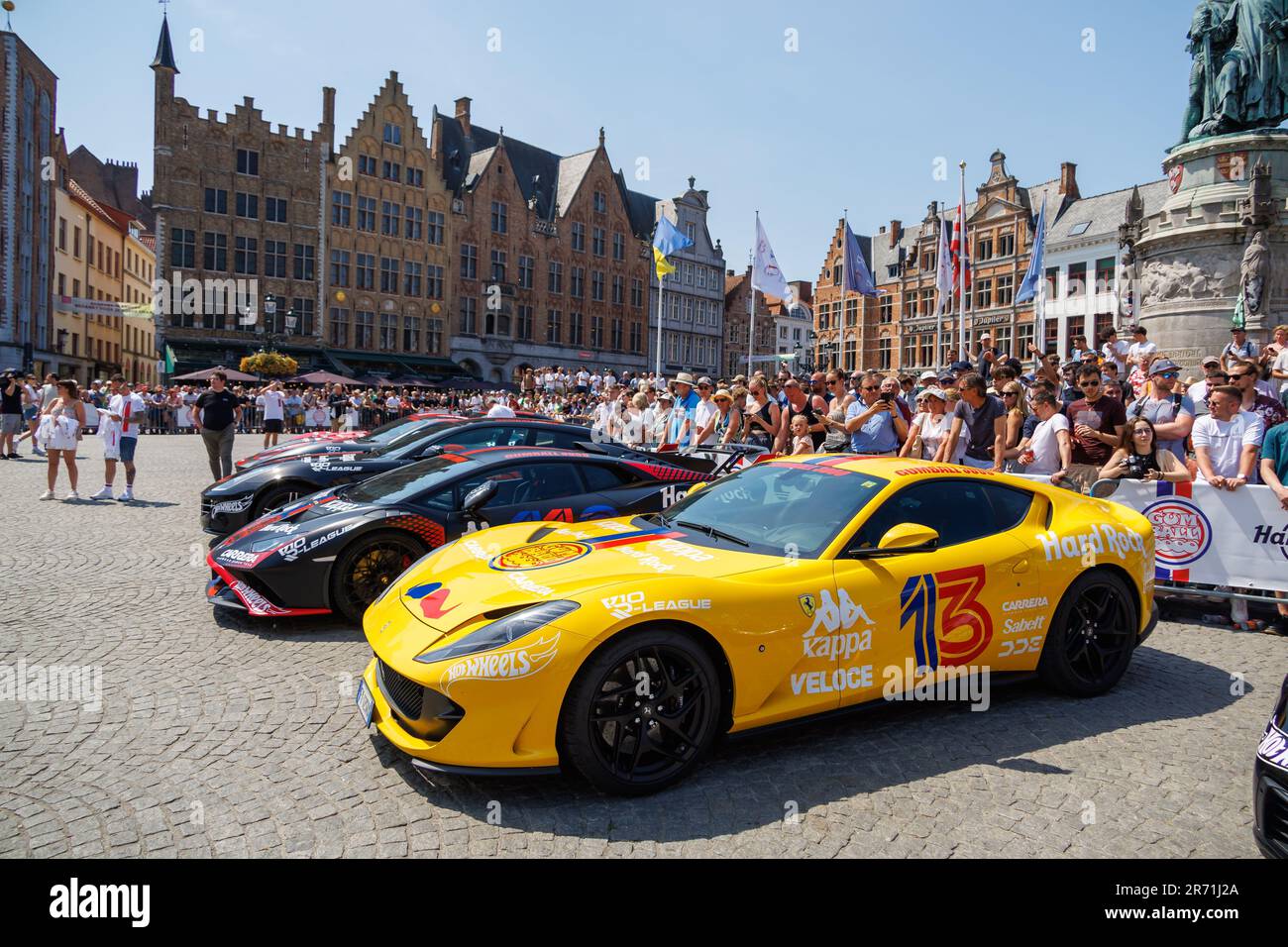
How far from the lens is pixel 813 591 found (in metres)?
4.05

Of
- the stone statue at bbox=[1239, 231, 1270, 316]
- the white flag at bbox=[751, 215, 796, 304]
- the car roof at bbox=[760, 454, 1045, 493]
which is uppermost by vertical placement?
the white flag at bbox=[751, 215, 796, 304]

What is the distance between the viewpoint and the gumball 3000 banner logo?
23.6 ft

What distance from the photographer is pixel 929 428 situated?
354 inches

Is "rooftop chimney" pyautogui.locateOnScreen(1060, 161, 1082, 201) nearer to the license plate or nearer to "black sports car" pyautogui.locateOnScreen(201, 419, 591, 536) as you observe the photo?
"black sports car" pyautogui.locateOnScreen(201, 419, 591, 536)

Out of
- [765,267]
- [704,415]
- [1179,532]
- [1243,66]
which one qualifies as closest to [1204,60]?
[1243,66]

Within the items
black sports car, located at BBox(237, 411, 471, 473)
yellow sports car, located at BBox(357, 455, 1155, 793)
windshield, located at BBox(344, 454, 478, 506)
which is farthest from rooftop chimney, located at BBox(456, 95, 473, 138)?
yellow sports car, located at BBox(357, 455, 1155, 793)

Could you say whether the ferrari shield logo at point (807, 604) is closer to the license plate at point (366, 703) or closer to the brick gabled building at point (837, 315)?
the license plate at point (366, 703)

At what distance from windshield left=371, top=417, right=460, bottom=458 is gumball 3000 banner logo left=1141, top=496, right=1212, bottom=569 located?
7.54 meters

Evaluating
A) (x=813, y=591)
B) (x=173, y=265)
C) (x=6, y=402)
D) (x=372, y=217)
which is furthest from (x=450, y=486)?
(x=372, y=217)

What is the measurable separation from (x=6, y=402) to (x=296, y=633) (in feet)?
57.3

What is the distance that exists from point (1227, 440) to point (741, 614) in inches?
235

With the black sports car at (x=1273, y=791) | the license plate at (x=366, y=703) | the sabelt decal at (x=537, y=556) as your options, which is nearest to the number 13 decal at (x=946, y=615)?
the black sports car at (x=1273, y=791)

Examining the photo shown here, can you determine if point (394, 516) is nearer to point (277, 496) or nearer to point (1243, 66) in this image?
point (277, 496)
